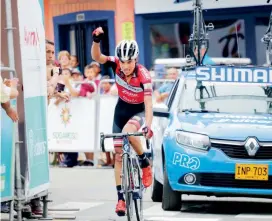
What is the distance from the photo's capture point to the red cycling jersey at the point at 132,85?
12.0 meters

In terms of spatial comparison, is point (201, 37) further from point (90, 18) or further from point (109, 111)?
point (90, 18)

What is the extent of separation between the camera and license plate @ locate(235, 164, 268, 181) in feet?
41.0

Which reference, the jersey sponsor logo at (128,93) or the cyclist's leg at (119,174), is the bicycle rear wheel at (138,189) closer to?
the cyclist's leg at (119,174)

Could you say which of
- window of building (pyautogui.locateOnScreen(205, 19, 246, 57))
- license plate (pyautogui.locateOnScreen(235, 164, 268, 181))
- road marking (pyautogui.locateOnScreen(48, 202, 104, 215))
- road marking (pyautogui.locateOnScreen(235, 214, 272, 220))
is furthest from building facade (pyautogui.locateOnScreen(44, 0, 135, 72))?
license plate (pyautogui.locateOnScreen(235, 164, 268, 181))

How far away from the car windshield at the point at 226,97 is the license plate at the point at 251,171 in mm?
1197

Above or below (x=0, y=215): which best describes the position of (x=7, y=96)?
above

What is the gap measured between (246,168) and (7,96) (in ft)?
10.6

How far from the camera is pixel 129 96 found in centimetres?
1208

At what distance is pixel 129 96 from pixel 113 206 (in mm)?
2223

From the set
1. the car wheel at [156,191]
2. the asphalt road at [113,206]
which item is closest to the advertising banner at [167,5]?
the asphalt road at [113,206]

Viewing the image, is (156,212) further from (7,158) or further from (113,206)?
(7,158)

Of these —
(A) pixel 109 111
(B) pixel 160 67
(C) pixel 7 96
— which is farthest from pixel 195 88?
(B) pixel 160 67

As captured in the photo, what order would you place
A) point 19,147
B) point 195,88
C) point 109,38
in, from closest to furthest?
point 19,147 < point 195,88 < point 109,38

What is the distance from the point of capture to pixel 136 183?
1182 cm
